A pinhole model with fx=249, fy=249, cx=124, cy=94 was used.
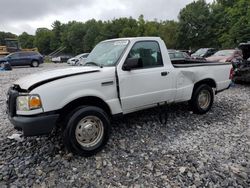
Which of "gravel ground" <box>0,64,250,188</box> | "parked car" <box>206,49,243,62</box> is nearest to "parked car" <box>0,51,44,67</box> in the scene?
"parked car" <box>206,49,243,62</box>

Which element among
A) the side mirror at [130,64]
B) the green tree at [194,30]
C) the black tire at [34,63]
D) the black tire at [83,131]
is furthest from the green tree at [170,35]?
the black tire at [83,131]

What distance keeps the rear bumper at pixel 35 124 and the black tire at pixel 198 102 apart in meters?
3.42

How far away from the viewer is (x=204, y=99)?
240 inches

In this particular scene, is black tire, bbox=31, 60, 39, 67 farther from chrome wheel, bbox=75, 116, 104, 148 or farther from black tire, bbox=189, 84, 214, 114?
chrome wheel, bbox=75, 116, 104, 148

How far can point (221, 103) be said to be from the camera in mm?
7199

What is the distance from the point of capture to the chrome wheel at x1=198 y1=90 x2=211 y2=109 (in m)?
5.97

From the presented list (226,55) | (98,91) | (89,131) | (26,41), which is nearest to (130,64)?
(98,91)

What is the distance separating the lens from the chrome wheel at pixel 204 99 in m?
5.97

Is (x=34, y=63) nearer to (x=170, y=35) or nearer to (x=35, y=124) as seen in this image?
(x=35, y=124)

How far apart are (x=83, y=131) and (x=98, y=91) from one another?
68 centimetres

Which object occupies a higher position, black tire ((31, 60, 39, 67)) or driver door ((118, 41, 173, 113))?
black tire ((31, 60, 39, 67))

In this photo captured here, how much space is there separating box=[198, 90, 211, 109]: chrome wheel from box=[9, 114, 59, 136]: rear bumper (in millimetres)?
3675

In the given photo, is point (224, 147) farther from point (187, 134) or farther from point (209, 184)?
point (209, 184)

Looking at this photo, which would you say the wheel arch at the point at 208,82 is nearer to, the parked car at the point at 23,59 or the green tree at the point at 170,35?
the parked car at the point at 23,59
